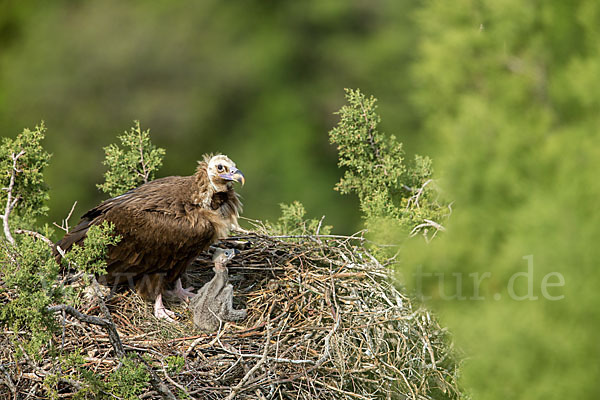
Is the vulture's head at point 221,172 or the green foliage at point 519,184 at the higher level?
the vulture's head at point 221,172

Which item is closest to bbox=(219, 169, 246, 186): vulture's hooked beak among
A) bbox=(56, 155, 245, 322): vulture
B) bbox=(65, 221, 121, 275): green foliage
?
bbox=(56, 155, 245, 322): vulture

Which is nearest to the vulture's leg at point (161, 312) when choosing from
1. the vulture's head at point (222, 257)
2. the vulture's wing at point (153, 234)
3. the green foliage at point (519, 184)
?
the vulture's wing at point (153, 234)

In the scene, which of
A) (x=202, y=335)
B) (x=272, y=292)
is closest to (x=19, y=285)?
(x=202, y=335)

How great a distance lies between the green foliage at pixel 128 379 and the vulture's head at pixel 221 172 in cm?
204

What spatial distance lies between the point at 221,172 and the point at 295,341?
1.36 metres

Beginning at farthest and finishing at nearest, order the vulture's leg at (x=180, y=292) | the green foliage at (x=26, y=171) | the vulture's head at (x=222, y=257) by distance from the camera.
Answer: the vulture's leg at (x=180, y=292)
the green foliage at (x=26, y=171)
the vulture's head at (x=222, y=257)

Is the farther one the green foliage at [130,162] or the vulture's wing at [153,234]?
the green foliage at [130,162]

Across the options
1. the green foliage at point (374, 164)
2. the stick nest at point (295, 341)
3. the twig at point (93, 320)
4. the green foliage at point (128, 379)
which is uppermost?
the green foliage at point (374, 164)

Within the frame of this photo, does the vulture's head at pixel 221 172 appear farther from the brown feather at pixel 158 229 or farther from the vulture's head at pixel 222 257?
the vulture's head at pixel 222 257

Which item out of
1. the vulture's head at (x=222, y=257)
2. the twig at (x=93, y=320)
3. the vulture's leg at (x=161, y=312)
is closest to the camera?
the twig at (x=93, y=320)

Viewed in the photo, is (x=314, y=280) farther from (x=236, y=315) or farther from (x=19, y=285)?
(x=19, y=285)

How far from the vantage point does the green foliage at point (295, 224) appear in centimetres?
521

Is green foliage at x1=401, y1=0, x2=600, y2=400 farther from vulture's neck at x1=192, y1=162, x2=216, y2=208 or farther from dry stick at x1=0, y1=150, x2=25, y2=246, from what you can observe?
dry stick at x1=0, y1=150, x2=25, y2=246

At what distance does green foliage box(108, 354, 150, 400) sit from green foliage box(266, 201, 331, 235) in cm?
245
